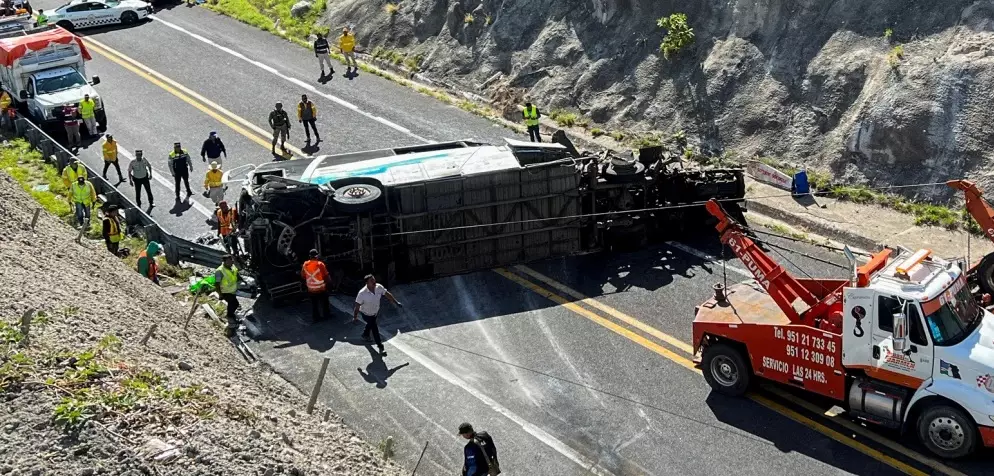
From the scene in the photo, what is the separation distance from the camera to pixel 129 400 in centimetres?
1244

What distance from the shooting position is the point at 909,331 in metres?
13.8

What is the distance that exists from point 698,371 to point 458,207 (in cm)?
548

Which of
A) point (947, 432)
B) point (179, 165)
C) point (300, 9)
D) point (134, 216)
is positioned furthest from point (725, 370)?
point (300, 9)

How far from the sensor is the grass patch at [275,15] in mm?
34812

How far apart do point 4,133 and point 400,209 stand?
1388 centimetres

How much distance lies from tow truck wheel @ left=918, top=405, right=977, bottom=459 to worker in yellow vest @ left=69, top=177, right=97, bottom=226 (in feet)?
52.1

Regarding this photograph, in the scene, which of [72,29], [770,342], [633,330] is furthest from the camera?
[72,29]

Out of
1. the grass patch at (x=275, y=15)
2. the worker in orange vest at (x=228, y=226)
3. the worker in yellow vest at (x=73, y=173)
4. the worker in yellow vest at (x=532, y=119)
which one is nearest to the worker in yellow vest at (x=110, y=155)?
the worker in yellow vest at (x=73, y=173)

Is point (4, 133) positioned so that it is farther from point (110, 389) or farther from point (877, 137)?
point (877, 137)

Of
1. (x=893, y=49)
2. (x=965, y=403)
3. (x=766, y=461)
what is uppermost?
(x=893, y=49)

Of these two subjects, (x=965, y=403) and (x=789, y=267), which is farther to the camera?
(x=789, y=267)

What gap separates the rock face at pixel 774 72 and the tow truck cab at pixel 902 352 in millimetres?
8007

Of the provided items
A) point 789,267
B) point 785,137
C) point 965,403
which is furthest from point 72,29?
point 965,403

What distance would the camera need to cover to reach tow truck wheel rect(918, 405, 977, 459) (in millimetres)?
13586
